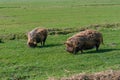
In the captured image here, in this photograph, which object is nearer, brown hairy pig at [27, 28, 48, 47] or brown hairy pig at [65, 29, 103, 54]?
brown hairy pig at [65, 29, 103, 54]

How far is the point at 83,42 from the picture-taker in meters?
22.0

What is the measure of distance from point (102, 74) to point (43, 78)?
2.63 meters

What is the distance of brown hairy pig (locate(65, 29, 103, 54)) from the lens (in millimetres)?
21797

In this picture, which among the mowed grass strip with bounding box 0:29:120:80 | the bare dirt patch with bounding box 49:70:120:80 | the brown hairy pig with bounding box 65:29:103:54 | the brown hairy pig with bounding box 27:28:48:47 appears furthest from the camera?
the brown hairy pig with bounding box 27:28:48:47

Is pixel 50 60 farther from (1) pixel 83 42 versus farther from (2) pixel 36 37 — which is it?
(2) pixel 36 37

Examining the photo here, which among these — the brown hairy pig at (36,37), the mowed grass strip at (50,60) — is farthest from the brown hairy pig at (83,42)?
the brown hairy pig at (36,37)

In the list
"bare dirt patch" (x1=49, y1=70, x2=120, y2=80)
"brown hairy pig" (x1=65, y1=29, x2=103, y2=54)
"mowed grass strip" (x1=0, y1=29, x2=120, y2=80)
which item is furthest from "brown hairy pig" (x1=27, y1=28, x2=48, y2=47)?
"bare dirt patch" (x1=49, y1=70, x2=120, y2=80)

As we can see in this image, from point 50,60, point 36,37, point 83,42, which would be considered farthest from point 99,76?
point 36,37

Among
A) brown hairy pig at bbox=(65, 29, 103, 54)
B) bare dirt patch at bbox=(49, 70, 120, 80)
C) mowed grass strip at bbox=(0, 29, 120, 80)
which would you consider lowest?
mowed grass strip at bbox=(0, 29, 120, 80)

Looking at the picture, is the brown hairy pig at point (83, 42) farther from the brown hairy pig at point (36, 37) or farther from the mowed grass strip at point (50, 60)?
the brown hairy pig at point (36, 37)

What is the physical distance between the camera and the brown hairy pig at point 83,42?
858 inches

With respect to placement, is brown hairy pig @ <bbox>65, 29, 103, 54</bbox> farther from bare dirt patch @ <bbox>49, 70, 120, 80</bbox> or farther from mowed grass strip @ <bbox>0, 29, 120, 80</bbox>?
bare dirt patch @ <bbox>49, 70, 120, 80</bbox>

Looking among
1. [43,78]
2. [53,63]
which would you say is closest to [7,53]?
[53,63]

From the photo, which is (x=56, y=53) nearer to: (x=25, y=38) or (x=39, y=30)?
(x=39, y=30)
